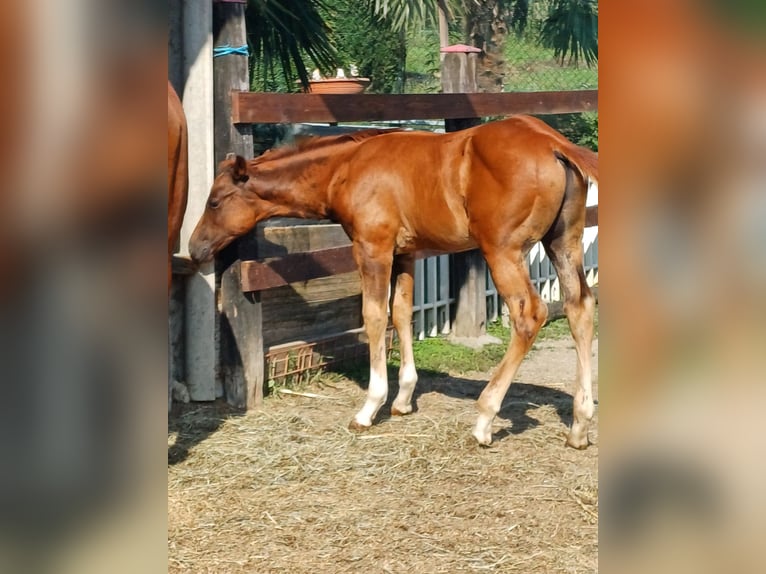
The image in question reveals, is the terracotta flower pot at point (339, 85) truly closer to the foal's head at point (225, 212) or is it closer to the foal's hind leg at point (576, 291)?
the foal's head at point (225, 212)

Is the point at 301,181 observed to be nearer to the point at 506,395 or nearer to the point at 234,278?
the point at 234,278

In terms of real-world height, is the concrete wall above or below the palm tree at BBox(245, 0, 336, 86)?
below

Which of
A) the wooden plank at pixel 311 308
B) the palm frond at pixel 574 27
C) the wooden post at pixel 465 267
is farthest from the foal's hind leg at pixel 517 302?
the palm frond at pixel 574 27

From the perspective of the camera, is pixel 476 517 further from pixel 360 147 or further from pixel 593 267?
pixel 593 267

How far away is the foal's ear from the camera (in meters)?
5.67

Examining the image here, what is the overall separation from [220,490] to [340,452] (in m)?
A: 0.81

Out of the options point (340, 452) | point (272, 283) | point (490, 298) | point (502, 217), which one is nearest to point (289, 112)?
point (272, 283)

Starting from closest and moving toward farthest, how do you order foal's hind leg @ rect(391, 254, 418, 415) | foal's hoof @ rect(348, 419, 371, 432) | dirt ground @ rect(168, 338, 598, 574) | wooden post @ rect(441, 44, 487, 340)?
dirt ground @ rect(168, 338, 598, 574) < foal's hoof @ rect(348, 419, 371, 432) < foal's hind leg @ rect(391, 254, 418, 415) < wooden post @ rect(441, 44, 487, 340)

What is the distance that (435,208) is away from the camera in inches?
213

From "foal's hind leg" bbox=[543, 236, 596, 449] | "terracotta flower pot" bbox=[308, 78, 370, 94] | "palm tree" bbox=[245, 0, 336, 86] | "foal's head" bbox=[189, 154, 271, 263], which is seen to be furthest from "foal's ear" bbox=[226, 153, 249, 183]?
"terracotta flower pot" bbox=[308, 78, 370, 94]

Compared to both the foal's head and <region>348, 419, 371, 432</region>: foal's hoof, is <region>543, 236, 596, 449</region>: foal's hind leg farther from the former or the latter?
the foal's head

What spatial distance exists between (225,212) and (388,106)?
1.40 m

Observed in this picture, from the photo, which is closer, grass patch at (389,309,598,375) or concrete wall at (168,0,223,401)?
concrete wall at (168,0,223,401)

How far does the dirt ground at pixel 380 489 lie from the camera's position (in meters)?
3.69
